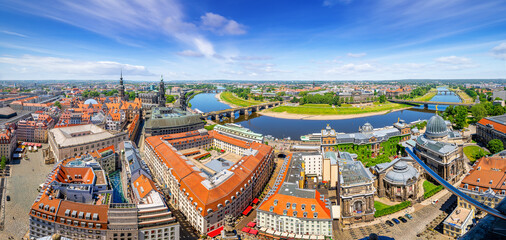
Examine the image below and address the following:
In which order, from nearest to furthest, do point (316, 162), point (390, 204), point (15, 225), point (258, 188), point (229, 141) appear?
point (15, 225) → point (390, 204) → point (258, 188) → point (316, 162) → point (229, 141)

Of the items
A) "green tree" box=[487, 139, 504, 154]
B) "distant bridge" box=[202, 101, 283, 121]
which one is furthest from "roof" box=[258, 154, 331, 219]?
"distant bridge" box=[202, 101, 283, 121]

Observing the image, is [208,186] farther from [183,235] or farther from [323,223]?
[323,223]

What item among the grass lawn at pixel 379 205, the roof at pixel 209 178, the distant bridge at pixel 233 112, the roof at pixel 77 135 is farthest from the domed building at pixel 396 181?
the distant bridge at pixel 233 112

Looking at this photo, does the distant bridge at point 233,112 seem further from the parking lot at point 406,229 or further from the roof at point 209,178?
the parking lot at point 406,229

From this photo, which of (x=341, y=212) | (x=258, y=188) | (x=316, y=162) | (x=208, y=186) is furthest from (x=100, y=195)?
(x=316, y=162)

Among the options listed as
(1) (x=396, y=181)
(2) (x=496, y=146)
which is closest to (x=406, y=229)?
(1) (x=396, y=181)

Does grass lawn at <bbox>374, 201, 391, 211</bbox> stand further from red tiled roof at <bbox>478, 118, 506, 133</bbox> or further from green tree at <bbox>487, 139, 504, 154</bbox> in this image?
red tiled roof at <bbox>478, 118, 506, 133</bbox>

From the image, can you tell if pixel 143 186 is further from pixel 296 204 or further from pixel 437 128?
pixel 437 128
